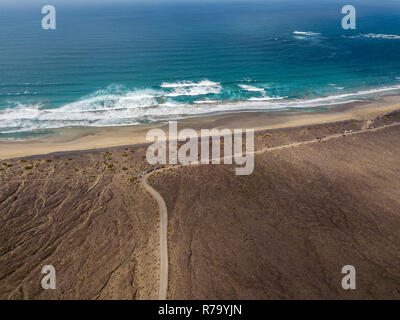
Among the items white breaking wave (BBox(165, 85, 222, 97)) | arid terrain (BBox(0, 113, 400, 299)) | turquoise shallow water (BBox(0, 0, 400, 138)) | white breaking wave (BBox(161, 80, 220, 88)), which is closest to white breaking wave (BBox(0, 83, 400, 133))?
white breaking wave (BBox(165, 85, 222, 97))

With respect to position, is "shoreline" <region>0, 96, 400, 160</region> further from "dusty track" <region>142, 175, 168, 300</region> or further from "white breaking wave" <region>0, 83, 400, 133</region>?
"dusty track" <region>142, 175, 168, 300</region>

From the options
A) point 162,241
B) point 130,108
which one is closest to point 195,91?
point 130,108

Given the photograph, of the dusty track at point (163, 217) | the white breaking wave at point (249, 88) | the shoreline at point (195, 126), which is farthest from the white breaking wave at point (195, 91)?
the dusty track at point (163, 217)

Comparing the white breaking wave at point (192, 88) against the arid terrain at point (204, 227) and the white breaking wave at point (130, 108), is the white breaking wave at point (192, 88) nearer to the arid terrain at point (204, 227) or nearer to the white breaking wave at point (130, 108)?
the white breaking wave at point (130, 108)

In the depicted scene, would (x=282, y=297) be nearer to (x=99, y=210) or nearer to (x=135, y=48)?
(x=99, y=210)

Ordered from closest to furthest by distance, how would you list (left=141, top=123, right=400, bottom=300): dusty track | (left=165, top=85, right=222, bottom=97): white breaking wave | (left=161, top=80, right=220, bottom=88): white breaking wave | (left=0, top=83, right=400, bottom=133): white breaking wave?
(left=141, top=123, right=400, bottom=300): dusty track
(left=0, top=83, right=400, bottom=133): white breaking wave
(left=165, top=85, right=222, bottom=97): white breaking wave
(left=161, top=80, right=220, bottom=88): white breaking wave
